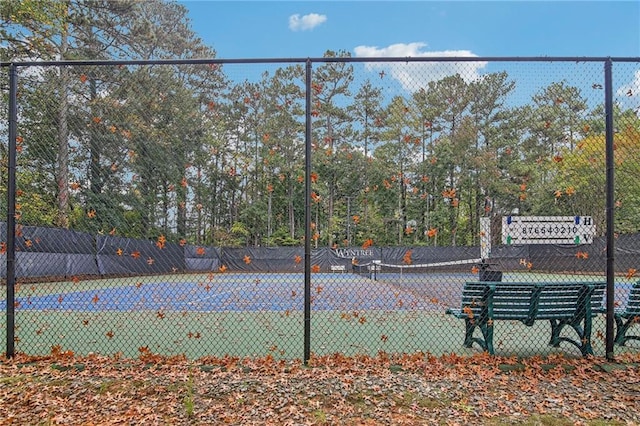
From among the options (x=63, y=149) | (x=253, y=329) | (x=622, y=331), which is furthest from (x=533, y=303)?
(x=63, y=149)

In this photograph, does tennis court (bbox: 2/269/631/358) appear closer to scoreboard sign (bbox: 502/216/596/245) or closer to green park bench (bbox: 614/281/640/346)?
green park bench (bbox: 614/281/640/346)

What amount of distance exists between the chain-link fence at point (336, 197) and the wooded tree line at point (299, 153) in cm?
5

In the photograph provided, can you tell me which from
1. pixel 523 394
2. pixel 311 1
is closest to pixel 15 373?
pixel 523 394

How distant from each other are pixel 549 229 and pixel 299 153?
3.92 meters

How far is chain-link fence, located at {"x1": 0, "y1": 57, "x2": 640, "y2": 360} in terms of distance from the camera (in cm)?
377

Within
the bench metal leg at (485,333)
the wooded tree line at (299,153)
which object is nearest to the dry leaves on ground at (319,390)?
the bench metal leg at (485,333)

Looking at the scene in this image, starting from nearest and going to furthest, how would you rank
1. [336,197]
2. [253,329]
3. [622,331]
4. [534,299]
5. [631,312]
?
[534,299]
[631,312]
[622,331]
[253,329]
[336,197]

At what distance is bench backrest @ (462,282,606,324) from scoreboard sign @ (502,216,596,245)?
76 cm

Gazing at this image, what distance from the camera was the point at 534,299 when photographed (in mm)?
3791

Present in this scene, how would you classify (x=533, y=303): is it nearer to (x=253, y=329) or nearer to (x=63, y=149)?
(x=253, y=329)

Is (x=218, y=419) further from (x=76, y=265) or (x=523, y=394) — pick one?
(x=76, y=265)

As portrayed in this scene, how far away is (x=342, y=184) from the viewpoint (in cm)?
752

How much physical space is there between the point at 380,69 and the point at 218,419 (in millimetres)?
2878

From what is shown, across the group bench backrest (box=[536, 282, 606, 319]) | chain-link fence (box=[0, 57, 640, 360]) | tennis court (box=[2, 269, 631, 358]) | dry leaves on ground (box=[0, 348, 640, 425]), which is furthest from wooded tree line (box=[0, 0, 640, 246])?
dry leaves on ground (box=[0, 348, 640, 425])
